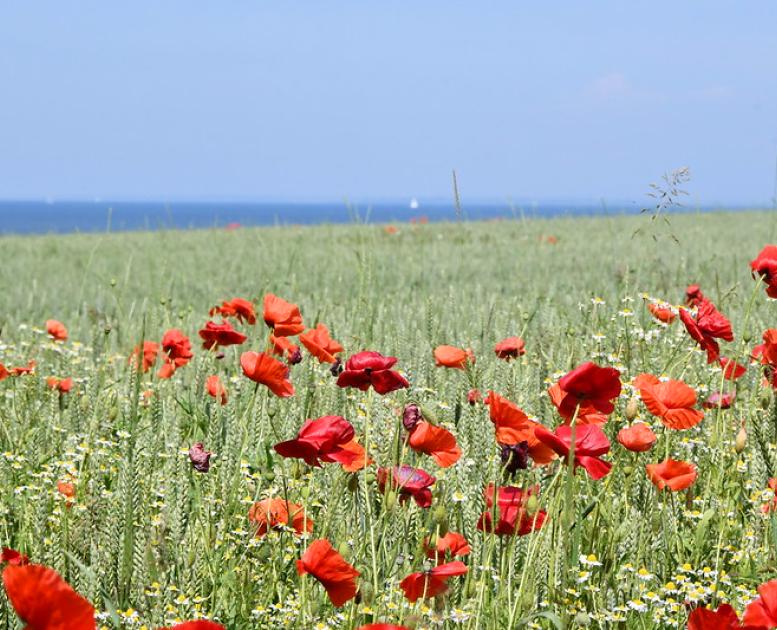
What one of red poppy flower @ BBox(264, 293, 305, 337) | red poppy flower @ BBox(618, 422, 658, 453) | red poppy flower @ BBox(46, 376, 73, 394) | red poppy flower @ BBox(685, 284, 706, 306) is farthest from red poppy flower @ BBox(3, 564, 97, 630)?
Answer: red poppy flower @ BBox(685, 284, 706, 306)

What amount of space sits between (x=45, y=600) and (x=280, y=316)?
1.52m

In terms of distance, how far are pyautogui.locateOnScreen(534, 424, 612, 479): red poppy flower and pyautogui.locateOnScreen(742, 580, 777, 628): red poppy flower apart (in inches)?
16.2

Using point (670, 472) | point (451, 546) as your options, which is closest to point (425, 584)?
point (451, 546)

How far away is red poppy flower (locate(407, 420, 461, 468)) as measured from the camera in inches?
67.5

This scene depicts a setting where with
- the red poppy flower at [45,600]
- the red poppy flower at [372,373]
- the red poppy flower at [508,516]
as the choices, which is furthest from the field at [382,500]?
the red poppy flower at [45,600]

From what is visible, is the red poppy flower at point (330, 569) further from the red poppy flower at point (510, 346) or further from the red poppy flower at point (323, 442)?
the red poppy flower at point (510, 346)

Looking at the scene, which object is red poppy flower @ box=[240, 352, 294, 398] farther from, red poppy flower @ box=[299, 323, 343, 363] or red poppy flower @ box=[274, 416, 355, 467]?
red poppy flower @ box=[274, 416, 355, 467]

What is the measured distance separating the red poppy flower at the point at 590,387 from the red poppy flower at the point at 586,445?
0.13ft

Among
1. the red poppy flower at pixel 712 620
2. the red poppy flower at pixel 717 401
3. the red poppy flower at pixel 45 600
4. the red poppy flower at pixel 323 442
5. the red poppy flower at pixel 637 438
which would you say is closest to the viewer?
the red poppy flower at pixel 45 600

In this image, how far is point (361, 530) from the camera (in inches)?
85.1

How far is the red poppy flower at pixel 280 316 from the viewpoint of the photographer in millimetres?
2350

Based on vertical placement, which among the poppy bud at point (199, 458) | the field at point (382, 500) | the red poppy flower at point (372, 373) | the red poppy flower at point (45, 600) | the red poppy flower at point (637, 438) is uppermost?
the red poppy flower at point (372, 373)

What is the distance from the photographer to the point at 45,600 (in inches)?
34.1

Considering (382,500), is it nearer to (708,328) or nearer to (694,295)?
(708,328)
